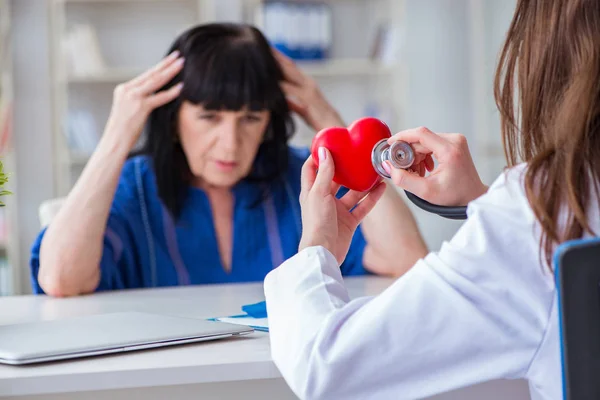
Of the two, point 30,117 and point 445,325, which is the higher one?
point 445,325

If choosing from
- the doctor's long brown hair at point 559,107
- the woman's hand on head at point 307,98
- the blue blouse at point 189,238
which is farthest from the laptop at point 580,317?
the woman's hand on head at point 307,98

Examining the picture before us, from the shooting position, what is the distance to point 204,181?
201cm

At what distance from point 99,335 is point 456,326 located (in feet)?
1.51

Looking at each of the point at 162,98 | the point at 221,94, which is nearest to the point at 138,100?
the point at 162,98

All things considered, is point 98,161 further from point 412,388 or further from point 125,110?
point 412,388

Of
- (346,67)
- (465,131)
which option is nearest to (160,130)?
(346,67)

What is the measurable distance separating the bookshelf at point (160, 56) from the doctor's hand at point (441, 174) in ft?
9.89

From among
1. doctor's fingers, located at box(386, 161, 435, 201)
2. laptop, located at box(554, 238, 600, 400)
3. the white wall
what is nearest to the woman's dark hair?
doctor's fingers, located at box(386, 161, 435, 201)

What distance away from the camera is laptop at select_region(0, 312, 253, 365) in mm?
892

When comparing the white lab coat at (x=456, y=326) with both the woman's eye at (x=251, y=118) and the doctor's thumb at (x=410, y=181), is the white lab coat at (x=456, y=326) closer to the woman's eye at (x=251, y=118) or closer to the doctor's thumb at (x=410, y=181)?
the doctor's thumb at (x=410, y=181)

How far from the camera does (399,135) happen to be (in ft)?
3.25

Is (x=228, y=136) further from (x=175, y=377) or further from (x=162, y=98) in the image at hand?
(x=175, y=377)

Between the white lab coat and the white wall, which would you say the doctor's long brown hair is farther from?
the white wall

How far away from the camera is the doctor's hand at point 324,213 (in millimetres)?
945
